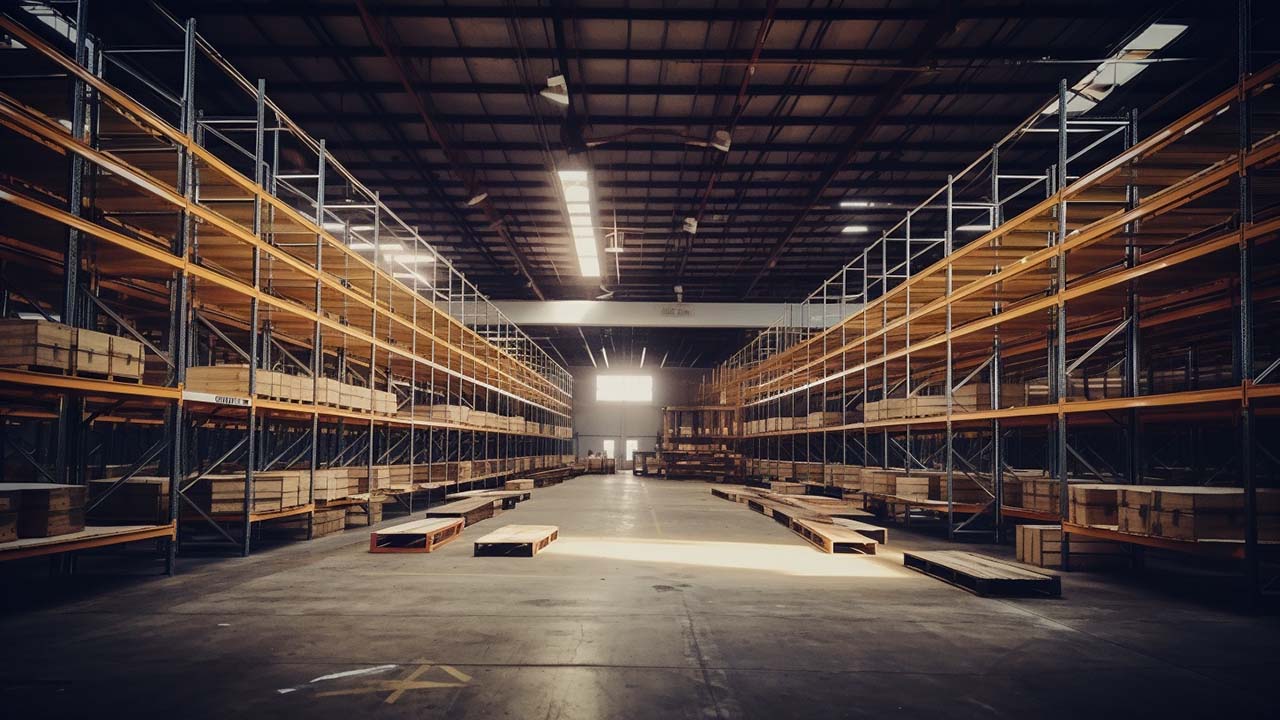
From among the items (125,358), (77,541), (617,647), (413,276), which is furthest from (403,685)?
(413,276)

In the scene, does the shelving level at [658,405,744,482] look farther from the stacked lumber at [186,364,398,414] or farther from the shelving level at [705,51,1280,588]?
the stacked lumber at [186,364,398,414]

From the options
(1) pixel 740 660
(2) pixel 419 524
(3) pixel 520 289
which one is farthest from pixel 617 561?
(3) pixel 520 289

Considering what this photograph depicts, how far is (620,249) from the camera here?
24562mm

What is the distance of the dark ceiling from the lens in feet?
42.3

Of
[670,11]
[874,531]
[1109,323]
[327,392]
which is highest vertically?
[670,11]

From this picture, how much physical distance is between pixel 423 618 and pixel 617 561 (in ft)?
12.3

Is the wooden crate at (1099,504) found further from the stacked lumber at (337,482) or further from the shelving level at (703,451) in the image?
the shelving level at (703,451)

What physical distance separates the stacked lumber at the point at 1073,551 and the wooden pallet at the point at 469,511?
8912 mm

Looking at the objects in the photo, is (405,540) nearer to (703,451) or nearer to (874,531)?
(874,531)

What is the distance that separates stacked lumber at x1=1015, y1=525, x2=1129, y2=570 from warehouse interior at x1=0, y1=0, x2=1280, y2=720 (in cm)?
5

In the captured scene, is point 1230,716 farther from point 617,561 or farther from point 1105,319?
point 1105,319

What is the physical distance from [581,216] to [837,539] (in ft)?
45.6

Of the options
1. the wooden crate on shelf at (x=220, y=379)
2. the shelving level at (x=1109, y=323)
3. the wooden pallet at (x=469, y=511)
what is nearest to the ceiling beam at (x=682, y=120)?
the shelving level at (x=1109, y=323)

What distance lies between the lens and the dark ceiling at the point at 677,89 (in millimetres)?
12906
